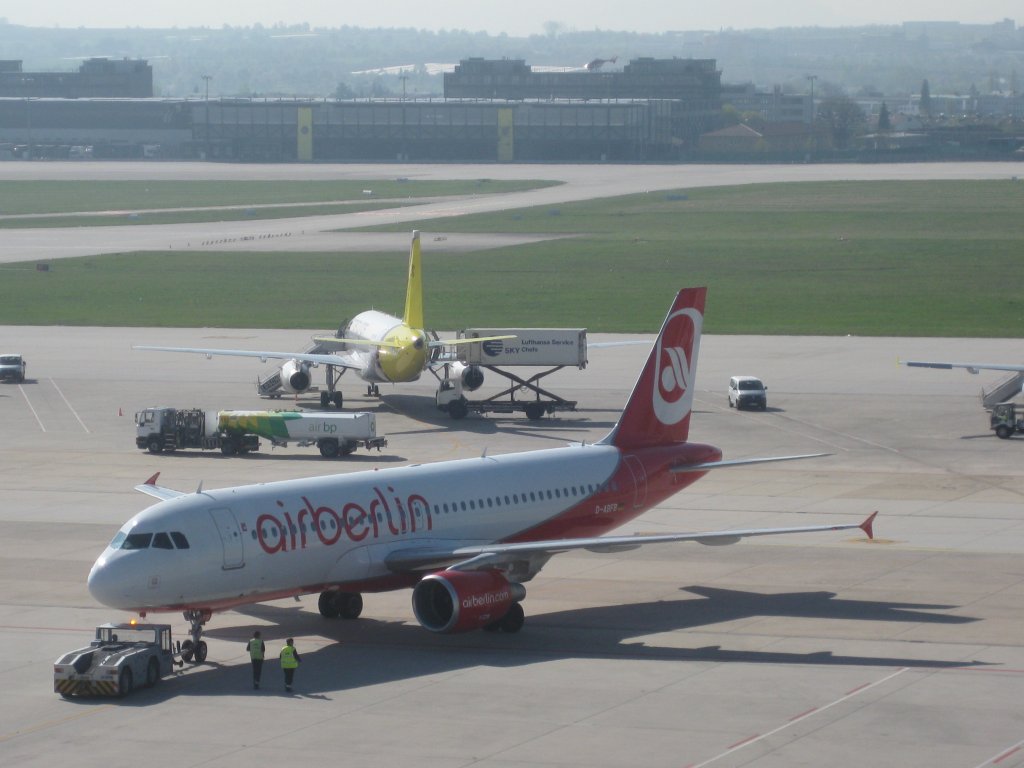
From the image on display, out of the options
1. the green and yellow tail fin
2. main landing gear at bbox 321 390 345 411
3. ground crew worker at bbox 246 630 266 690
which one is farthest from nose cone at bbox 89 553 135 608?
main landing gear at bbox 321 390 345 411

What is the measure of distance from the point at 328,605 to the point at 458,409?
125ft

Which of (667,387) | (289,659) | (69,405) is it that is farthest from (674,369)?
(69,405)

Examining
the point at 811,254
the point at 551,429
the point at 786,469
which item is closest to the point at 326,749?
the point at 786,469

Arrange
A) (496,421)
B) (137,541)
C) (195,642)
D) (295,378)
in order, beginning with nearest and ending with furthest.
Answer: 1. (137,541)
2. (195,642)
3. (496,421)
4. (295,378)

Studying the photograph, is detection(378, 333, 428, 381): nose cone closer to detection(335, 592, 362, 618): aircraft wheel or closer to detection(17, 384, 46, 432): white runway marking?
detection(17, 384, 46, 432): white runway marking

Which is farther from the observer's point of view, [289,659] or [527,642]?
[527,642]

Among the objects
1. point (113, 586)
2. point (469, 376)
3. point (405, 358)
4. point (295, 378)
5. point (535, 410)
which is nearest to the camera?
point (113, 586)

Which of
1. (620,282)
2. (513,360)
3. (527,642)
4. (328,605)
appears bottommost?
(620,282)

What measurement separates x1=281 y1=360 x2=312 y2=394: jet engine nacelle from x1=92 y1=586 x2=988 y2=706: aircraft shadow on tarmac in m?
39.3

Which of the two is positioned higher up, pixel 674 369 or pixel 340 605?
pixel 674 369

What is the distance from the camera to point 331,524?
39.8 metres

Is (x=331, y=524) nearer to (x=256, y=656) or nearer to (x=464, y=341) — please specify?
(x=256, y=656)

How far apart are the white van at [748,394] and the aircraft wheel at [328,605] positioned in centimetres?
4072

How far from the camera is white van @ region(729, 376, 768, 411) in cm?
7962
